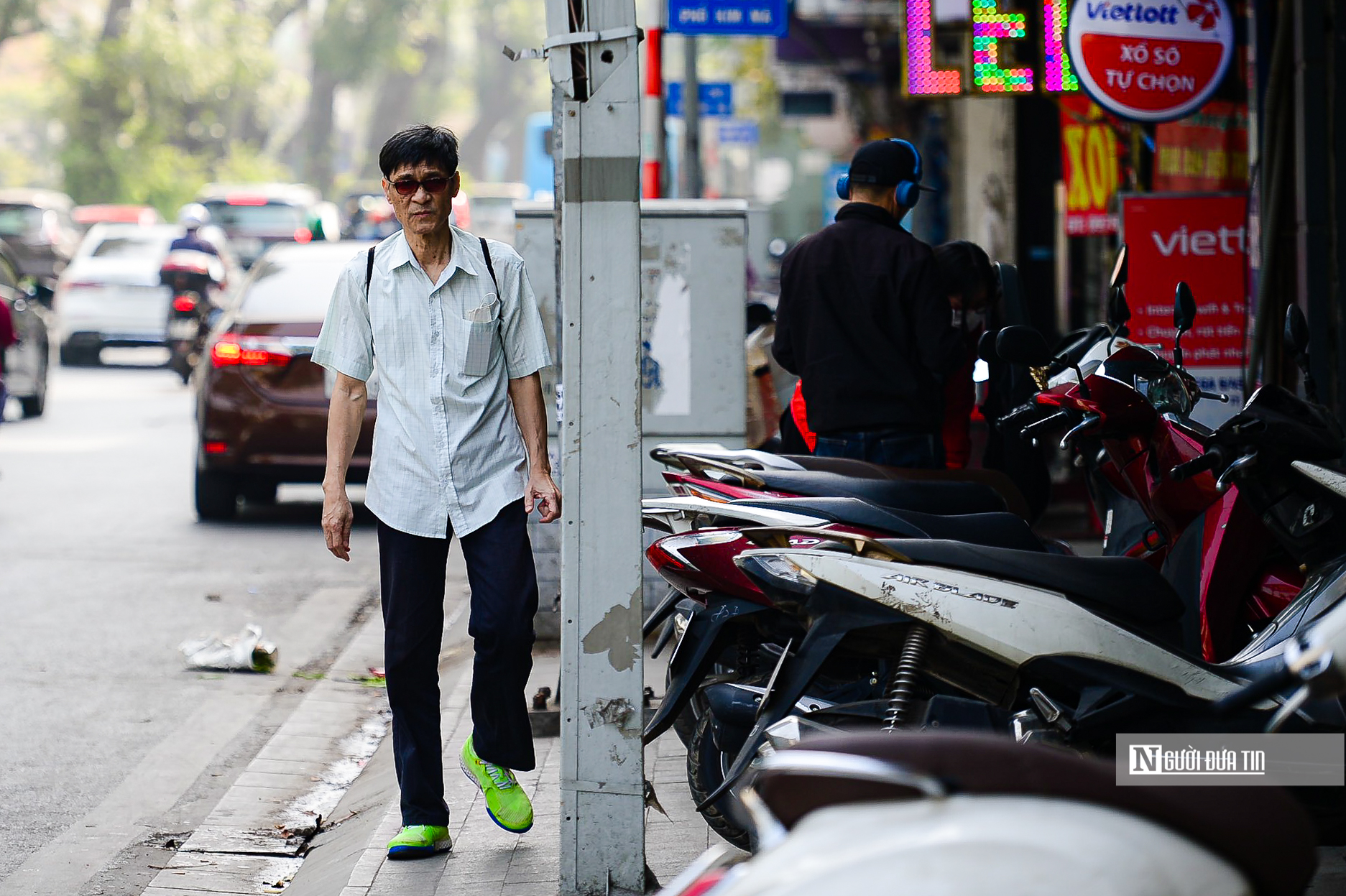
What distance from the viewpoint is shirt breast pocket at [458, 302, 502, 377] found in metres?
4.47

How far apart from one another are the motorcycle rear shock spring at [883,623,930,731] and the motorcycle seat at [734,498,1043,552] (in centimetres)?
29

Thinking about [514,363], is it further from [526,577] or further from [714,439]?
[714,439]

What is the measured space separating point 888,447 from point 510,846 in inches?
73.0

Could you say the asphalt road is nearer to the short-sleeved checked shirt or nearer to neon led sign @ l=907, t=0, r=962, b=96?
the short-sleeved checked shirt

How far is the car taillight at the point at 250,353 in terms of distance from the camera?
10.5 metres

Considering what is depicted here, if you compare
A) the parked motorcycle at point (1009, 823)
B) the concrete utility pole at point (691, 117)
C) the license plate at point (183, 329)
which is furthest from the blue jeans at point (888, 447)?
the license plate at point (183, 329)

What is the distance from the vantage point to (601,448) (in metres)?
4.08

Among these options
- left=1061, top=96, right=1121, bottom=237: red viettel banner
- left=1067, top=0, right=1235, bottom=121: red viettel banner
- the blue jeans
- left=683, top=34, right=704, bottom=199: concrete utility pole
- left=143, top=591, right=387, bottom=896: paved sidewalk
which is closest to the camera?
left=143, top=591, right=387, bottom=896: paved sidewalk

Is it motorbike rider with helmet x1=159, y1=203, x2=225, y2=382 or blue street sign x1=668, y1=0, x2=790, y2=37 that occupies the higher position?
blue street sign x1=668, y1=0, x2=790, y2=37

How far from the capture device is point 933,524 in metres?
4.26

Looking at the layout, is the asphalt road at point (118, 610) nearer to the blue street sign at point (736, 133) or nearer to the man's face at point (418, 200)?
the man's face at point (418, 200)

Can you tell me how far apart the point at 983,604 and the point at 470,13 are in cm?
7730

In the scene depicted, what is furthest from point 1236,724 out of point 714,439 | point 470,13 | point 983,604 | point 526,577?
point 470,13

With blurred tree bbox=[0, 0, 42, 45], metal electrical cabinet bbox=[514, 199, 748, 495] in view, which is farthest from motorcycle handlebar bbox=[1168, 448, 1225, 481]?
blurred tree bbox=[0, 0, 42, 45]
